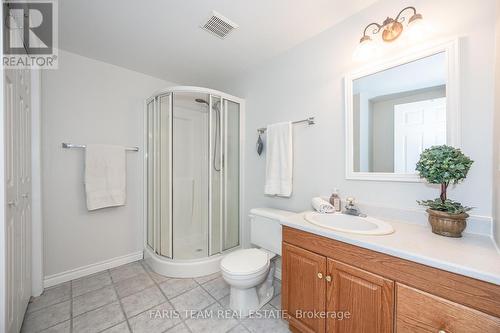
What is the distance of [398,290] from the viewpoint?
90 cm

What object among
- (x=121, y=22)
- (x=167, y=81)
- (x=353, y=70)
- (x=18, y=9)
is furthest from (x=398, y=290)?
(x=167, y=81)

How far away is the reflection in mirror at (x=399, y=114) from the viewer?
3.98 feet

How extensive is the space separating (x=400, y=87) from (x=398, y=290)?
1220mm

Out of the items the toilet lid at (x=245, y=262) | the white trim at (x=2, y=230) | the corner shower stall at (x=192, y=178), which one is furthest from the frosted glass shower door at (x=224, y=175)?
the white trim at (x=2, y=230)

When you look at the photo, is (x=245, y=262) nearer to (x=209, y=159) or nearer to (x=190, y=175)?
(x=209, y=159)

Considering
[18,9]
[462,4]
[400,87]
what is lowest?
[400,87]

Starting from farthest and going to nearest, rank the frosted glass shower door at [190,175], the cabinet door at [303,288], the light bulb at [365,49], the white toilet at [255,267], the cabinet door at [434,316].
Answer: the frosted glass shower door at [190,175]
the white toilet at [255,267]
the light bulb at [365,49]
the cabinet door at [303,288]
the cabinet door at [434,316]

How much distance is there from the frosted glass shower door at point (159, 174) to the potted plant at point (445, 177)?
2162 millimetres

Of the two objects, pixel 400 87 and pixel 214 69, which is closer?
pixel 400 87

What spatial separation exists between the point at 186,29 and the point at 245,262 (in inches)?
78.1

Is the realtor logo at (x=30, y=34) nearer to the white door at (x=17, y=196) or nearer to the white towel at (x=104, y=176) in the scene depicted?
the white door at (x=17, y=196)

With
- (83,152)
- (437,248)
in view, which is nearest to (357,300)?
(437,248)

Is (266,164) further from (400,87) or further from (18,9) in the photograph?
(18,9)

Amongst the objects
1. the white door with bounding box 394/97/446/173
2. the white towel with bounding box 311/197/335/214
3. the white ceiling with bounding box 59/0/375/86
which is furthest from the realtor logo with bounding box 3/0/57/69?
the white door with bounding box 394/97/446/173
